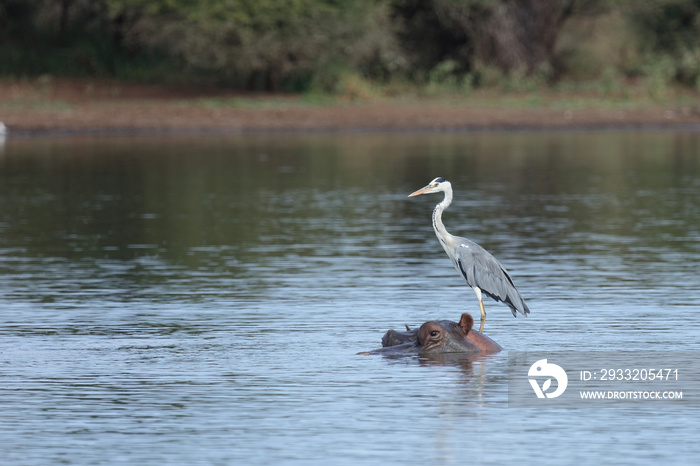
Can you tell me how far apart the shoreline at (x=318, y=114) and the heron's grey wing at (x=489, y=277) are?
28615 mm

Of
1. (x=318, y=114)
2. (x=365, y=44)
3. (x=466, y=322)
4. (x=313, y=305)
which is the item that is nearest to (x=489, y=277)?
(x=466, y=322)

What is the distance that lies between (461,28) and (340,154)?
18034 millimetres

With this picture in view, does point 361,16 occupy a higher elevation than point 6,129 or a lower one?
higher

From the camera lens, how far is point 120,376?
35.3 feet

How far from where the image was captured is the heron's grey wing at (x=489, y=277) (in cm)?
1159

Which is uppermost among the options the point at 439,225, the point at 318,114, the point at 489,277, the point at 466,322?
the point at 439,225

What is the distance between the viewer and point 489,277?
11602mm

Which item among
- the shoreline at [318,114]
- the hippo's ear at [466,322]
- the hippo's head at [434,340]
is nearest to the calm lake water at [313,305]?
the hippo's head at [434,340]

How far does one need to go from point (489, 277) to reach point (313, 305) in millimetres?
2706

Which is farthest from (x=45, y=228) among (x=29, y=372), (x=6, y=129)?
(x=6, y=129)

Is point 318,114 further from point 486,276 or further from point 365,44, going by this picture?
point 486,276

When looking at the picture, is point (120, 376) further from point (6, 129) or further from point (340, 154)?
point (6, 129)

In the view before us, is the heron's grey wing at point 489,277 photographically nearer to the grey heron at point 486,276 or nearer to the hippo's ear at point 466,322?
the grey heron at point 486,276

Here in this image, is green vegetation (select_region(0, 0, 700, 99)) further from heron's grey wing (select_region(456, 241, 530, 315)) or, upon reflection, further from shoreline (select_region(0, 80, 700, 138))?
heron's grey wing (select_region(456, 241, 530, 315))
